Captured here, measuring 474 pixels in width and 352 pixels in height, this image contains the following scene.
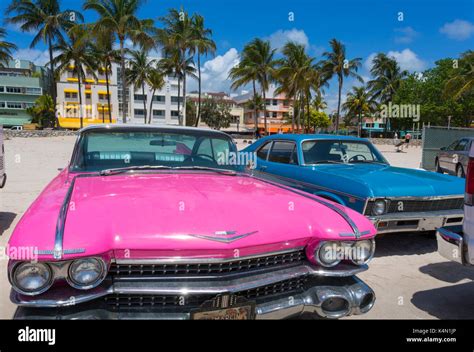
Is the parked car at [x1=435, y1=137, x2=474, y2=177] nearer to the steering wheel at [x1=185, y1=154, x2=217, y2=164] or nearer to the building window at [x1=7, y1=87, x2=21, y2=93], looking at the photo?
the steering wheel at [x1=185, y1=154, x2=217, y2=164]

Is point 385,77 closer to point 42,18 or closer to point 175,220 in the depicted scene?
point 42,18

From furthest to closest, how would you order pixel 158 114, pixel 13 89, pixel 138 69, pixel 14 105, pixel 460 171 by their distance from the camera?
pixel 158 114 < pixel 14 105 < pixel 13 89 < pixel 138 69 < pixel 460 171

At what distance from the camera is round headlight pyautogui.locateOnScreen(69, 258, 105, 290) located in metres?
1.89

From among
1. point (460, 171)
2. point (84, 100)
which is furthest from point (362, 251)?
point (84, 100)

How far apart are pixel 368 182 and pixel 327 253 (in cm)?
263

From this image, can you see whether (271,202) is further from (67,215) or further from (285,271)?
(67,215)

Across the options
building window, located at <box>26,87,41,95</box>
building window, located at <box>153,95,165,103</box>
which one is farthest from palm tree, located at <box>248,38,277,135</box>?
building window, located at <box>26,87,41,95</box>

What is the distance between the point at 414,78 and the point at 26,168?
52.7 meters

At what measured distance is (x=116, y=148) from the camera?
353cm

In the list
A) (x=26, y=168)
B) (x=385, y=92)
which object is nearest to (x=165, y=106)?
(x=385, y=92)

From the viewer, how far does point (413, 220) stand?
184 inches

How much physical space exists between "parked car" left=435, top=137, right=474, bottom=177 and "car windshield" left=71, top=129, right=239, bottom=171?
10.7 meters

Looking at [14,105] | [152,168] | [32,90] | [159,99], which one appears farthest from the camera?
[159,99]
